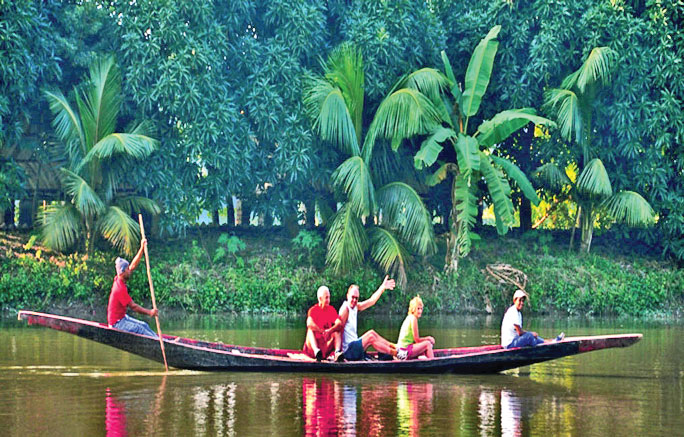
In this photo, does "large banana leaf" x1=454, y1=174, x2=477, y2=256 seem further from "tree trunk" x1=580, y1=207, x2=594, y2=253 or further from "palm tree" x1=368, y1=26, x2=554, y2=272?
"tree trunk" x1=580, y1=207, x2=594, y2=253

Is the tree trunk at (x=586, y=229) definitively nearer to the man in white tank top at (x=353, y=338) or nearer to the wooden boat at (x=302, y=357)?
the wooden boat at (x=302, y=357)

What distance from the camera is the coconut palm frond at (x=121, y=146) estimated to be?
83.5 ft

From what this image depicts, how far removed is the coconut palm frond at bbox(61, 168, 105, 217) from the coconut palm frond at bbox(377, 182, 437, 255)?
6.43 metres

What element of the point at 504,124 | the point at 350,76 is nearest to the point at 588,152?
the point at 504,124

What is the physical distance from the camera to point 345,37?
29.4 metres

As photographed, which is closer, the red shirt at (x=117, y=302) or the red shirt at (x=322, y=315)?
the red shirt at (x=322, y=315)

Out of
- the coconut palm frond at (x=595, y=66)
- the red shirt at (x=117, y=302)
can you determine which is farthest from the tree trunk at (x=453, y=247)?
the red shirt at (x=117, y=302)

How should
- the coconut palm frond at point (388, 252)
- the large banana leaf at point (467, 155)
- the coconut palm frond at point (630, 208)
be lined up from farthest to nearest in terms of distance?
the coconut palm frond at point (630, 208) → the coconut palm frond at point (388, 252) → the large banana leaf at point (467, 155)

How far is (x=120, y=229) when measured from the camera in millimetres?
25438

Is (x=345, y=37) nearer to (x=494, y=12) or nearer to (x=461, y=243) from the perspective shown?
(x=494, y=12)

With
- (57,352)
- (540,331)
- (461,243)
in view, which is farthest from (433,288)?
(57,352)

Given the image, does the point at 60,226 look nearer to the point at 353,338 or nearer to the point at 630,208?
the point at 353,338

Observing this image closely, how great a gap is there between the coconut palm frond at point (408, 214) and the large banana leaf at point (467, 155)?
4.12 ft

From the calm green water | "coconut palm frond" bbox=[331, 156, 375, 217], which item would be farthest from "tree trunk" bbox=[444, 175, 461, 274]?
the calm green water
